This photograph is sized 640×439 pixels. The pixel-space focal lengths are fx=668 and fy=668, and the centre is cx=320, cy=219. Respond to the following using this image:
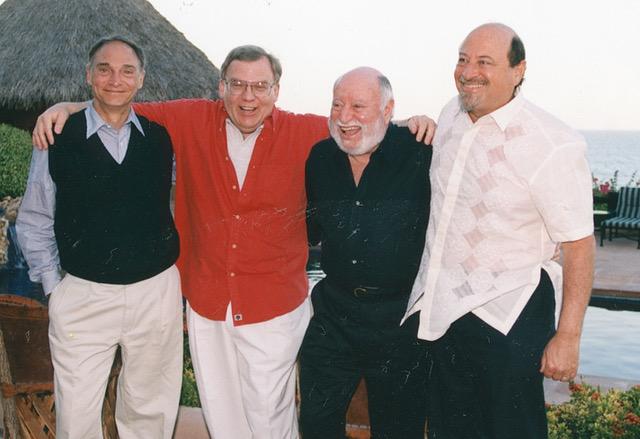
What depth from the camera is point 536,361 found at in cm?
252

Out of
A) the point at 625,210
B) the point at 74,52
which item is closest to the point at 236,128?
the point at 625,210

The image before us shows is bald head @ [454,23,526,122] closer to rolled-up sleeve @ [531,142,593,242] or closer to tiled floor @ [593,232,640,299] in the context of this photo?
rolled-up sleeve @ [531,142,593,242]

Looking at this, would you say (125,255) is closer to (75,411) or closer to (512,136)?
(75,411)

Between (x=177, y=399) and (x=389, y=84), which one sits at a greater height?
(x=389, y=84)

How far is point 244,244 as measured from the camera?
10.1 ft

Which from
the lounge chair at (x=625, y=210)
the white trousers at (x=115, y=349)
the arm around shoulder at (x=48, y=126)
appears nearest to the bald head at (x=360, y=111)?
the white trousers at (x=115, y=349)

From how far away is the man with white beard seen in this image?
9.26ft

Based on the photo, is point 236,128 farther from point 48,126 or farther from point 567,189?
point 567,189

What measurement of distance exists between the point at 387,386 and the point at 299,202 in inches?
37.7

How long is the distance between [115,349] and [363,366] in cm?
114

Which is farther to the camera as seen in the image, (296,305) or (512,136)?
(296,305)

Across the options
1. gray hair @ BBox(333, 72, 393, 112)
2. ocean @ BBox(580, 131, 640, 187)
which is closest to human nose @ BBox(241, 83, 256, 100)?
gray hair @ BBox(333, 72, 393, 112)

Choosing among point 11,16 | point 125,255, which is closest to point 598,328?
point 125,255

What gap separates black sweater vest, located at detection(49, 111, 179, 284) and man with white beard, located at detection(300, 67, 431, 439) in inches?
31.9
